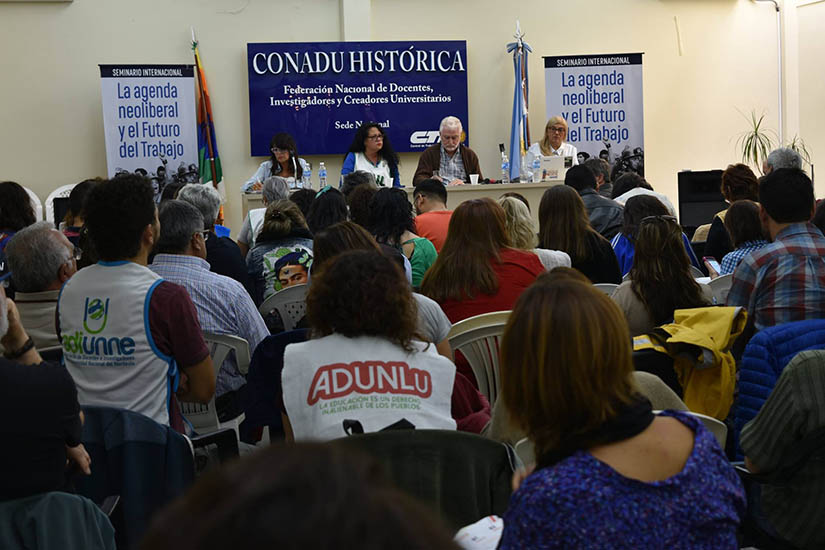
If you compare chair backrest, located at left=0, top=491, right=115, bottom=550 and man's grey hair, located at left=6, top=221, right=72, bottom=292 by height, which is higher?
man's grey hair, located at left=6, top=221, right=72, bottom=292

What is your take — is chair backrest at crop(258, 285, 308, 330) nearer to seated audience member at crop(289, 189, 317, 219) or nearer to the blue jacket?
seated audience member at crop(289, 189, 317, 219)

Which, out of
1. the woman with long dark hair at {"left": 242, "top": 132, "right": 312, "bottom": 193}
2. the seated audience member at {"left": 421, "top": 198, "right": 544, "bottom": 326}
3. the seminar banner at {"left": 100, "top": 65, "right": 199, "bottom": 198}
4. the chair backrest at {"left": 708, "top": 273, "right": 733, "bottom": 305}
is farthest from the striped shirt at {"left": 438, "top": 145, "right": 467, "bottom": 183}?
the seated audience member at {"left": 421, "top": 198, "right": 544, "bottom": 326}

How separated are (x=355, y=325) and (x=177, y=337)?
0.60 meters

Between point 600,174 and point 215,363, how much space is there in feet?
14.1

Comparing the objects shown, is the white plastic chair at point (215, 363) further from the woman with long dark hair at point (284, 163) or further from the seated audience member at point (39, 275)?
the woman with long dark hair at point (284, 163)

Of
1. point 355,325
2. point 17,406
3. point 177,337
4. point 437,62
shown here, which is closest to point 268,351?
point 177,337

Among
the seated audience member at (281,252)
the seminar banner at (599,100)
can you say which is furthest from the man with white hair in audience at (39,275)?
the seminar banner at (599,100)

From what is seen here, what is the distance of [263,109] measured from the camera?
945 cm

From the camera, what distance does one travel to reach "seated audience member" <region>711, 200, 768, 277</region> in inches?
169

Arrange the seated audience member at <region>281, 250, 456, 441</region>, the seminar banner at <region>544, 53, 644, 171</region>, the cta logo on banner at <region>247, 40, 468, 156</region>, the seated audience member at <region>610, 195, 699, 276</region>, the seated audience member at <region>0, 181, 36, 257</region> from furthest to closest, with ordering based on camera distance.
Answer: the seminar banner at <region>544, 53, 644, 171</region> < the cta logo on banner at <region>247, 40, 468, 156</region> < the seated audience member at <region>0, 181, 36, 257</region> < the seated audience member at <region>610, 195, 699, 276</region> < the seated audience member at <region>281, 250, 456, 441</region>

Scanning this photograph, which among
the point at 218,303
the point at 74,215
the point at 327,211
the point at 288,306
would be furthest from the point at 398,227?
the point at 74,215

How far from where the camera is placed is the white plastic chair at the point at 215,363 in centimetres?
329

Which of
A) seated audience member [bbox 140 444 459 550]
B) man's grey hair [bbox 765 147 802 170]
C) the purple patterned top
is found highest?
man's grey hair [bbox 765 147 802 170]

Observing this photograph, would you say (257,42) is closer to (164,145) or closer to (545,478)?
(164,145)
